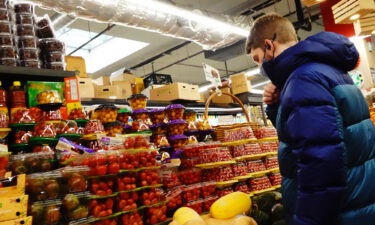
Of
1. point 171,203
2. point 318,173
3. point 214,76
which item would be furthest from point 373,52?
point 318,173

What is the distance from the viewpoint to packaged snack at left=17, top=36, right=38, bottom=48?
256cm

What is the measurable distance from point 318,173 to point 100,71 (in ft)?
36.9

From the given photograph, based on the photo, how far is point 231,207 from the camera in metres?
2.23

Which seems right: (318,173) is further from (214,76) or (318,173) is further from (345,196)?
(214,76)

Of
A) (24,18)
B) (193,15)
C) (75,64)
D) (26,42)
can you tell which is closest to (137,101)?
(26,42)

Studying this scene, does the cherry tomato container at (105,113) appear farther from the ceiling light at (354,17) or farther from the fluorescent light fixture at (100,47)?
the fluorescent light fixture at (100,47)

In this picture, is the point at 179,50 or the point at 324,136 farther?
the point at 179,50

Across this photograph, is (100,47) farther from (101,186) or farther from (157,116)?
(101,186)

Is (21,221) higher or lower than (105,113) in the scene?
lower

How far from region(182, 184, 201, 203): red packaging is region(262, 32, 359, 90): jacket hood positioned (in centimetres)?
137

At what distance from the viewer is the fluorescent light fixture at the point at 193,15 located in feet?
13.9

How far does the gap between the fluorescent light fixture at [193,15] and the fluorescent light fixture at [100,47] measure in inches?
165

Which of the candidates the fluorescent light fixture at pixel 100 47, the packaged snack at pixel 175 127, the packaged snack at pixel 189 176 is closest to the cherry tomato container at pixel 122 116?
the packaged snack at pixel 175 127

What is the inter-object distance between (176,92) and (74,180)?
2.90m
